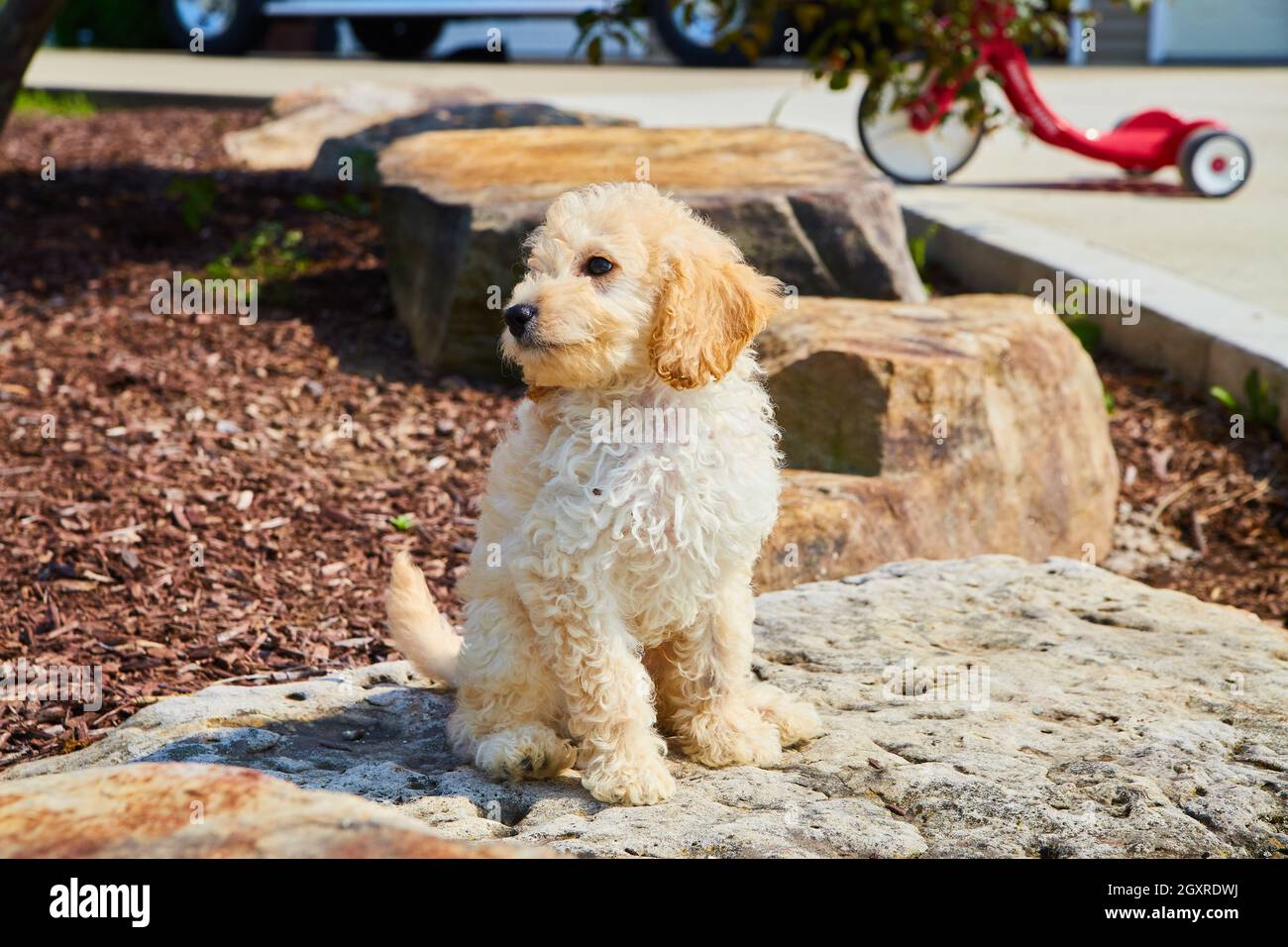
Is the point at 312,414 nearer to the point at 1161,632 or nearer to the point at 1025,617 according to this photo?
the point at 1025,617

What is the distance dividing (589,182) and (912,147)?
13.8ft

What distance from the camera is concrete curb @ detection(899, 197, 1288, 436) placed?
21.1ft

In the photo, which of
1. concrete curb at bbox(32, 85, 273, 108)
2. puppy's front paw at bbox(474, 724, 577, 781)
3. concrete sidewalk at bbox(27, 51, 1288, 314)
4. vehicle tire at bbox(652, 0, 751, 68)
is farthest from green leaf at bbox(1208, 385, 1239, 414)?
vehicle tire at bbox(652, 0, 751, 68)

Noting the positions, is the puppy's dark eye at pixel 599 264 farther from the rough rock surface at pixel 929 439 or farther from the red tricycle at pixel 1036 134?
the red tricycle at pixel 1036 134

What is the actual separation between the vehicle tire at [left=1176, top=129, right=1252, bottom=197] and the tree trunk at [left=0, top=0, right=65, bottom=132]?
23.9 ft

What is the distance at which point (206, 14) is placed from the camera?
60.0 ft

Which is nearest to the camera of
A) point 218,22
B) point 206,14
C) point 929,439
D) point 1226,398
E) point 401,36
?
point 929,439

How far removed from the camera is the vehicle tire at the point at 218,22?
17766 mm

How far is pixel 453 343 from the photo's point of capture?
6.68m

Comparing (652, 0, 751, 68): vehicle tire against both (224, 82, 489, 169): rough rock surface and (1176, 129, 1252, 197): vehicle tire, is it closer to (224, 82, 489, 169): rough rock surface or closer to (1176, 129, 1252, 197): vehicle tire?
(224, 82, 489, 169): rough rock surface

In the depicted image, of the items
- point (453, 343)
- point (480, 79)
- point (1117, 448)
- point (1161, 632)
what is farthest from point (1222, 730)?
point (480, 79)

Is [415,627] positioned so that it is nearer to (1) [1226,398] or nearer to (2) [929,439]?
(2) [929,439]

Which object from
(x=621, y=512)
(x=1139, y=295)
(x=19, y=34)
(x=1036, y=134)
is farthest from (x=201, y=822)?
(x=1036, y=134)

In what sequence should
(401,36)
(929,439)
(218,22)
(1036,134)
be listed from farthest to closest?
(401,36) < (218,22) < (1036,134) < (929,439)
